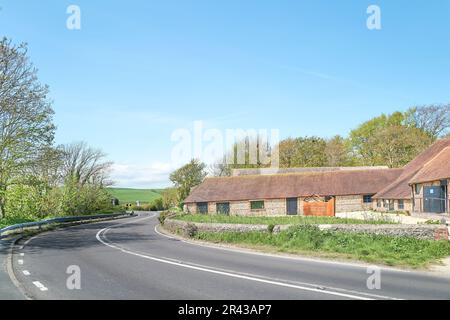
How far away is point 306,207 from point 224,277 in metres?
26.3

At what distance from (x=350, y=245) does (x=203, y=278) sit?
829cm

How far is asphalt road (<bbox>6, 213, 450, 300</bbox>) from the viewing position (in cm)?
942

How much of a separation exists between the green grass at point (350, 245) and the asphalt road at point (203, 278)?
4.72 feet

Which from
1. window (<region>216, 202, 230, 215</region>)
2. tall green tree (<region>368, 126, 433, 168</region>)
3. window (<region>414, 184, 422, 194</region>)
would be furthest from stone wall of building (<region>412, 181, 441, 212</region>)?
tall green tree (<region>368, 126, 433, 168</region>)

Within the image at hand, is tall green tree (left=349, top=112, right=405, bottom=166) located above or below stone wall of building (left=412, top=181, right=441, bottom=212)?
above

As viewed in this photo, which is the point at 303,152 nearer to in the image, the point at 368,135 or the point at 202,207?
the point at 368,135

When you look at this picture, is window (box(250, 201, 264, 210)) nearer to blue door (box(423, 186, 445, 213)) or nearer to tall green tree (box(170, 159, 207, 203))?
blue door (box(423, 186, 445, 213))

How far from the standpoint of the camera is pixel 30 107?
104ft

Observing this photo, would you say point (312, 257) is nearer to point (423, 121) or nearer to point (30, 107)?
point (30, 107)

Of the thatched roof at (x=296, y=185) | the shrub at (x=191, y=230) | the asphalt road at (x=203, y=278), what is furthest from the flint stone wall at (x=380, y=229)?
the thatched roof at (x=296, y=185)

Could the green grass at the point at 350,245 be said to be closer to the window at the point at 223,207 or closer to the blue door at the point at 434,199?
the blue door at the point at 434,199

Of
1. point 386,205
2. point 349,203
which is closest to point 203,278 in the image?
point 386,205

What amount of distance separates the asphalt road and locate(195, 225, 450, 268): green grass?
1.44 metres
